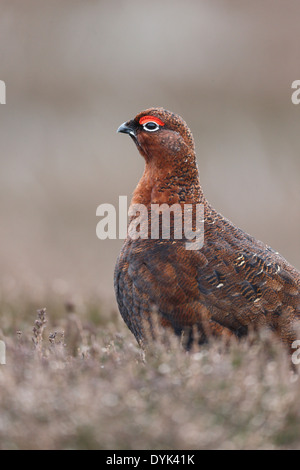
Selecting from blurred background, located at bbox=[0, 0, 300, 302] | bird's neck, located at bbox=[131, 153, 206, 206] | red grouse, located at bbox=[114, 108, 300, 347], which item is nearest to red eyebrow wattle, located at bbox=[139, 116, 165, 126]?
red grouse, located at bbox=[114, 108, 300, 347]

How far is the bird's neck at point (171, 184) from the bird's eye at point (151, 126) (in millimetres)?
241

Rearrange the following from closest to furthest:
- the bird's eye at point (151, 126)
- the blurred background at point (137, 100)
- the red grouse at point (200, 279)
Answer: the red grouse at point (200, 279) < the bird's eye at point (151, 126) < the blurred background at point (137, 100)

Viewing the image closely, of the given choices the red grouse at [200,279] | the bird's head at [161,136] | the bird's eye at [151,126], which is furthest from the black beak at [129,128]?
the red grouse at [200,279]

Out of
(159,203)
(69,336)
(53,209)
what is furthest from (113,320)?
(53,209)

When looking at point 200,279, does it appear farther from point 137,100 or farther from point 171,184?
point 137,100

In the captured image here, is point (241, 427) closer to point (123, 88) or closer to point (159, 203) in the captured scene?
point (159, 203)

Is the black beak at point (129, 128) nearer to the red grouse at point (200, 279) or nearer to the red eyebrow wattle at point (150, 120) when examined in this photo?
the red eyebrow wattle at point (150, 120)

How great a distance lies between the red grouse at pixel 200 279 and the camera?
4.03 meters

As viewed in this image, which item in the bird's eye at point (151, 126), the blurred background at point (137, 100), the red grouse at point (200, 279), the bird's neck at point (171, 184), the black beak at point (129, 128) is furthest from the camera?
the blurred background at point (137, 100)

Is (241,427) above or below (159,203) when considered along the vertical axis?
below

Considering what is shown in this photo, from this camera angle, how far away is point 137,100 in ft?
61.1

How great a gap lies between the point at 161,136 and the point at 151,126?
0.14 m

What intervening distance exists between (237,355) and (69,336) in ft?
8.56
